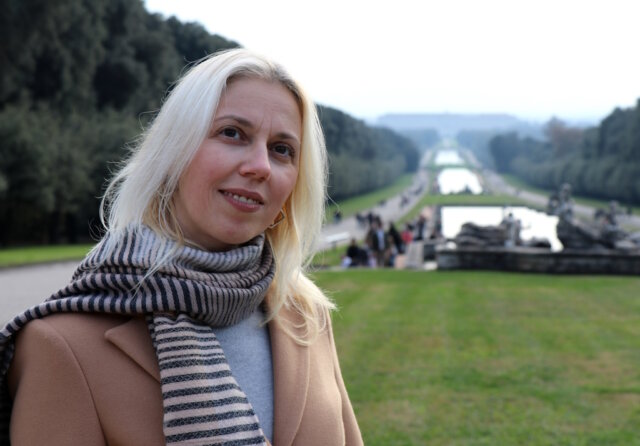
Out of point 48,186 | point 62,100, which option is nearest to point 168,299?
point 48,186

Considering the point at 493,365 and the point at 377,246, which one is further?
the point at 377,246

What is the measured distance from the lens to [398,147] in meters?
142

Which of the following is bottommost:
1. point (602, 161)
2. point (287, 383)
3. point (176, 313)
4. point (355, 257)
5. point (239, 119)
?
point (602, 161)

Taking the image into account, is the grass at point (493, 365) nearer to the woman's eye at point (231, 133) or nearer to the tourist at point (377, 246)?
the woman's eye at point (231, 133)

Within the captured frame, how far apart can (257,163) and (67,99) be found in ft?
116

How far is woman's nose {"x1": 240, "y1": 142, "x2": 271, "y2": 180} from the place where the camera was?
1889mm

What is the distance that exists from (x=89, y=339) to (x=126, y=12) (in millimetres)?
40819

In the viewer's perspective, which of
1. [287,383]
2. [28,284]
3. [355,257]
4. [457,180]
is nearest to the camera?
[287,383]

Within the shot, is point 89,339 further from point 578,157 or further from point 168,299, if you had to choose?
point 578,157

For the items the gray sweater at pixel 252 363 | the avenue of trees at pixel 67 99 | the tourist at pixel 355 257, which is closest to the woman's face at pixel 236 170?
the gray sweater at pixel 252 363

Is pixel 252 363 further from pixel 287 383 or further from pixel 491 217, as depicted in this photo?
pixel 491 217

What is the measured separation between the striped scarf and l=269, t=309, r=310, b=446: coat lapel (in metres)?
0.12

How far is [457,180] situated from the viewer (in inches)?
5153

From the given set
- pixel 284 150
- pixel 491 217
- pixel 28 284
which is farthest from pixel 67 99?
pixel 284 150
